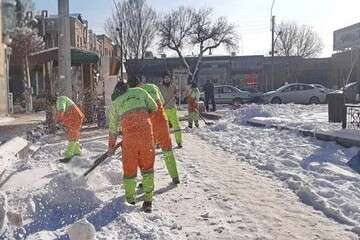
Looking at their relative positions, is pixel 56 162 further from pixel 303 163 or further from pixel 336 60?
pixel 336 60

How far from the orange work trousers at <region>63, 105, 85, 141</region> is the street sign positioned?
9478mm

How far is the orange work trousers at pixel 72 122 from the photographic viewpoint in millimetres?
11148

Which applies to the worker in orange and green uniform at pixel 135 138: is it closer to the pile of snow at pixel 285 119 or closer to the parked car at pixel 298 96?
the pile of snow at pixel 285 119

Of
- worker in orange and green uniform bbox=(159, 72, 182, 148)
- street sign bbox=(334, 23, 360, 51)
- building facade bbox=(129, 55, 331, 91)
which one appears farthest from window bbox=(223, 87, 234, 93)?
worker in orange and green uniform bbox=(159, 72, 182, 148)

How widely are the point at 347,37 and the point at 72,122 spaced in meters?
10.8

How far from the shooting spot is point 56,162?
1098cm

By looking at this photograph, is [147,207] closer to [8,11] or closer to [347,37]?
[347,37]

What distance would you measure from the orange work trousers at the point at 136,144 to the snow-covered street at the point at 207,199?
1.55ft

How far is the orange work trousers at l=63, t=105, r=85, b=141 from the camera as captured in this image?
11.1 m

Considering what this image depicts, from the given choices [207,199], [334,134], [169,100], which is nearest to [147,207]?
[207,199]

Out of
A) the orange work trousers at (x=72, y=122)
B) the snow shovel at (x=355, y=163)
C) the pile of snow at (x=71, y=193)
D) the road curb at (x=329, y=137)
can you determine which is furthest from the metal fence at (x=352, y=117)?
the pile of snow at (x=71, y=193)

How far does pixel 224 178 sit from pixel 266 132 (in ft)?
24.6

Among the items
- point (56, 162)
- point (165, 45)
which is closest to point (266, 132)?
point (56, 162)

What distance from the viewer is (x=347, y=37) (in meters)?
18.7
